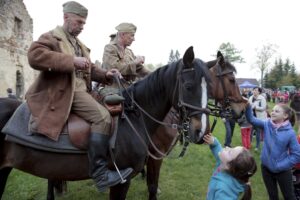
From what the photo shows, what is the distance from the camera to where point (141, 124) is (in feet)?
11.4

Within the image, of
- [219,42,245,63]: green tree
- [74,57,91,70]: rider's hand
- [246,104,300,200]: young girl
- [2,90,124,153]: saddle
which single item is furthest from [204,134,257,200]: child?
[219,42,245,63]: green tree

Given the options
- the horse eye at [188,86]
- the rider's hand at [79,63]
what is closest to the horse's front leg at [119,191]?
the horse eye at [188,86]

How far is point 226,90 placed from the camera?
4789mm

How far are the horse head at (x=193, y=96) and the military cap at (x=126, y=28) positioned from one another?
170 cm

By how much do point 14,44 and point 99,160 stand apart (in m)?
19.6

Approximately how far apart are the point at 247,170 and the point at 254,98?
810 cm

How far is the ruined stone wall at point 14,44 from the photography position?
62.7ft

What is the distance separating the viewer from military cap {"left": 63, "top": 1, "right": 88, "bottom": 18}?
128 inches

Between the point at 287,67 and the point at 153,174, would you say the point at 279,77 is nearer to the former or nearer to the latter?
the point at 287,67

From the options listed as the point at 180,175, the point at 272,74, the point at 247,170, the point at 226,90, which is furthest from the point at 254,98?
the point at 272,74

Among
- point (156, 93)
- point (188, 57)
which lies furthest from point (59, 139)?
point (188, 57)

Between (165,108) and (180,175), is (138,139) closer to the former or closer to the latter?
(165,108)

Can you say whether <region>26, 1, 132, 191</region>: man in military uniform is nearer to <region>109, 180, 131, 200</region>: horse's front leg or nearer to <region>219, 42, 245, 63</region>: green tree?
<region>109, 180, 131, 200</region>: horse's front leg

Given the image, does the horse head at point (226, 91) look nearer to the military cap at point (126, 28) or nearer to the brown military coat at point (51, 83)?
the military cap at point (126, 28)
